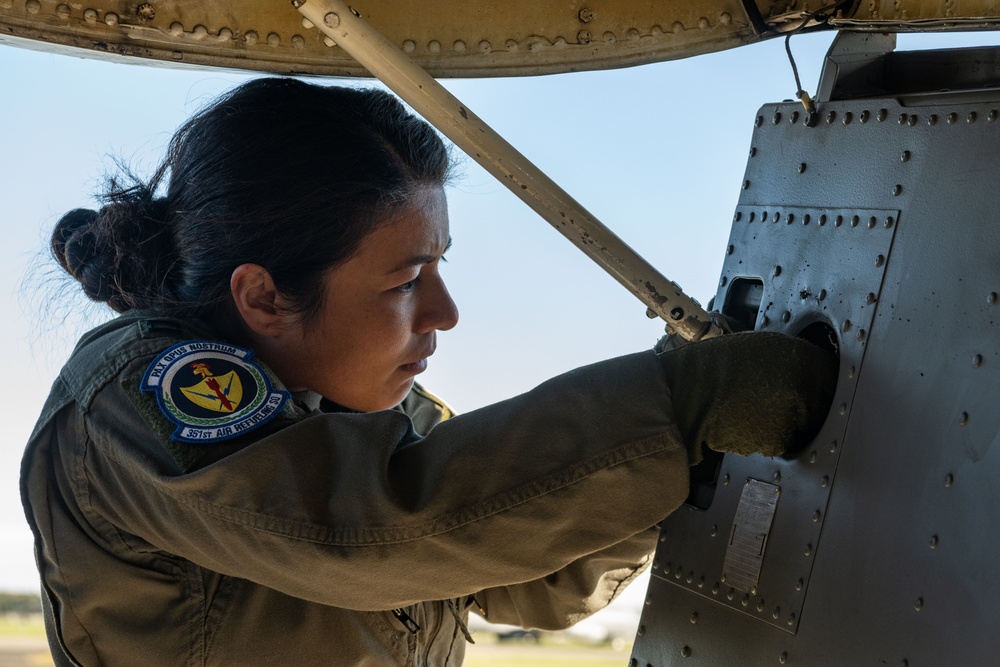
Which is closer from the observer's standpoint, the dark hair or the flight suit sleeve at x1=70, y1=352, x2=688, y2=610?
the flight suit sleeve at x1=70, y1=352, x2=688, y2=610

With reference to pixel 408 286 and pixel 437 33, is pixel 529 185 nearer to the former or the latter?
pixel 408 286

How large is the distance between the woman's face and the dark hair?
0.07ft

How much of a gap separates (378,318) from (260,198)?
0.21 metres

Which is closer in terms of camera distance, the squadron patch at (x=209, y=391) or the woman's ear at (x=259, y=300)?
the squadron patch at (x=209, y=391)

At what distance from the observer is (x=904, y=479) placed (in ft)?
3.20

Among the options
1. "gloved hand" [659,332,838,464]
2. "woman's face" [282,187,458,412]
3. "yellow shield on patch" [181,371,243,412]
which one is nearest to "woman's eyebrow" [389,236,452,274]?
"woman's face" [282,187,458,412]

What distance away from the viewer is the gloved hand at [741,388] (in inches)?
40.3

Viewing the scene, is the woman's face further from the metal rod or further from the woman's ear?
the metal rod

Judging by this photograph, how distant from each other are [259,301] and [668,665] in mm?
662

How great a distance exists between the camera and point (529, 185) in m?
1.24

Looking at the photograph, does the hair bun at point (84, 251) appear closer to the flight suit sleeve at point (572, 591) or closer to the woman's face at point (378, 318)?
the woman's face at point (378, 318)

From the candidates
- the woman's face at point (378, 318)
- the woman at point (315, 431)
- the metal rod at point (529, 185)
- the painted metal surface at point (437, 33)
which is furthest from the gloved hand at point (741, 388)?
the painted metal surface at point (437, 33)

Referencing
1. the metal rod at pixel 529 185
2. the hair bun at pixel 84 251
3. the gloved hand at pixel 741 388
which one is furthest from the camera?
the hair bun at pixel 84 251

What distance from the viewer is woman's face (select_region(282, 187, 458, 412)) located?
1309 millimetres
